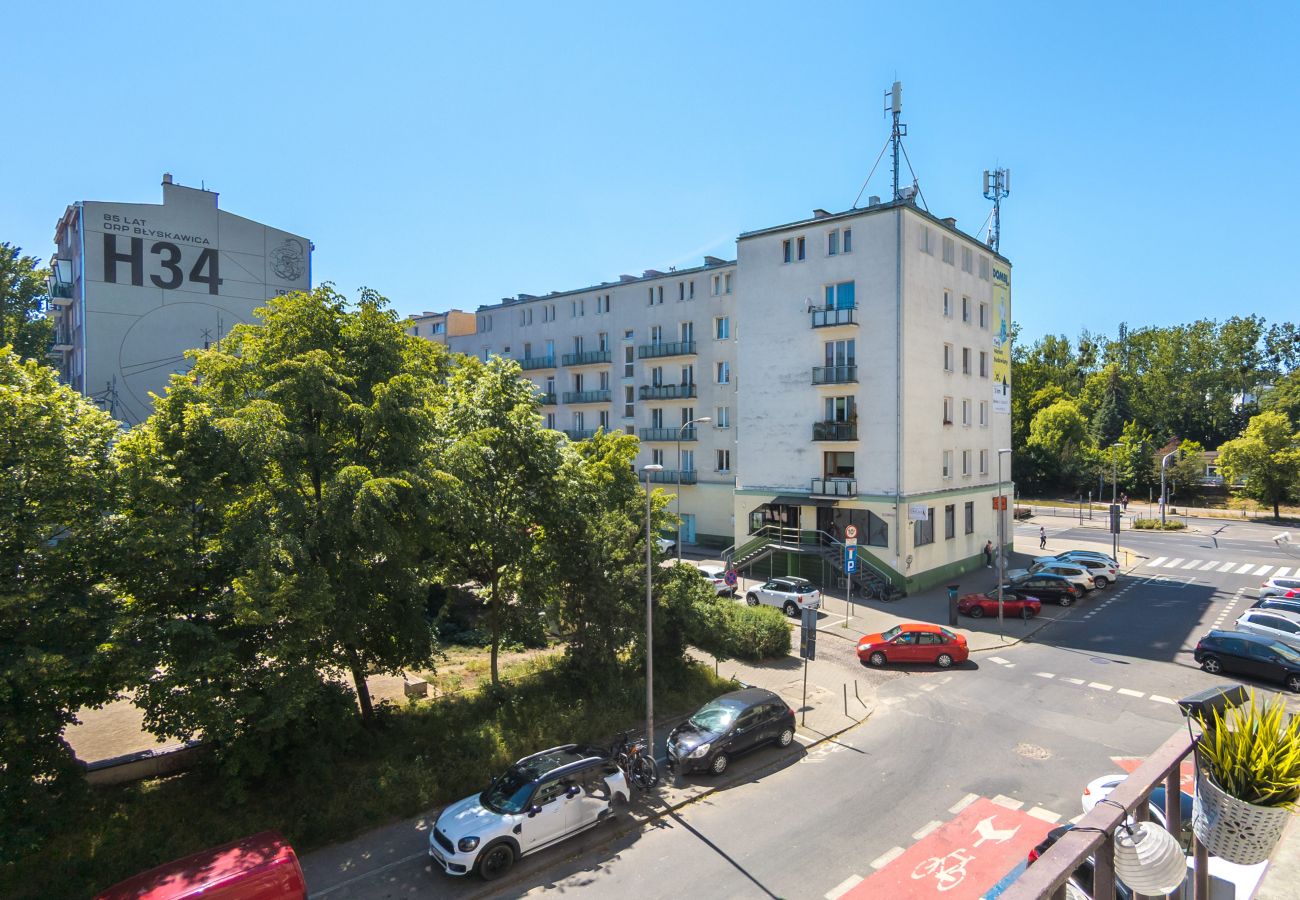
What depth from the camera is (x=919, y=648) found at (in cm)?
2369

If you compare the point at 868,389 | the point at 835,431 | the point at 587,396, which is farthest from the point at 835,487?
the point at 587,396

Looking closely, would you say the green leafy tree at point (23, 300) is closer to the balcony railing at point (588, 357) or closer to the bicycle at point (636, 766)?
the balcony railing at point (588, 357)

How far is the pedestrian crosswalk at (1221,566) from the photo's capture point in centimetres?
3794

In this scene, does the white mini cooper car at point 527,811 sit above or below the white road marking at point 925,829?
above

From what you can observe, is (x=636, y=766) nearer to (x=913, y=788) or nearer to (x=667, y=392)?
(x=913, y=788)

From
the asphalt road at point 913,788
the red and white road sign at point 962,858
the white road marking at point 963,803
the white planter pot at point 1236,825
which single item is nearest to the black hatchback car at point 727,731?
the asphalt road at point 913,788

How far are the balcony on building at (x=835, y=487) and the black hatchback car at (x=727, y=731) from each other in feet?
60.0

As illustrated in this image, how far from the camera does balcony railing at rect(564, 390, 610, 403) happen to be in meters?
49.4

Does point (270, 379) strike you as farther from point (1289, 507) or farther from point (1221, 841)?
point (1289, 507)

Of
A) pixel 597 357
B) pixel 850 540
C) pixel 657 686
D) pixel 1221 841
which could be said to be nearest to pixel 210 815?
pixel 657 686

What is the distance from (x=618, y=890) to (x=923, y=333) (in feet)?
96.9

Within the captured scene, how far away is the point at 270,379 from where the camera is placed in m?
14.2

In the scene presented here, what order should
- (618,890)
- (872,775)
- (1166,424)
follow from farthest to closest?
(1166,424) < (872,775) < (618,890)

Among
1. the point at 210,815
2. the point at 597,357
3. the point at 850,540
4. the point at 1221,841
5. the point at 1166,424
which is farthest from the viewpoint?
the point at 1166,424
